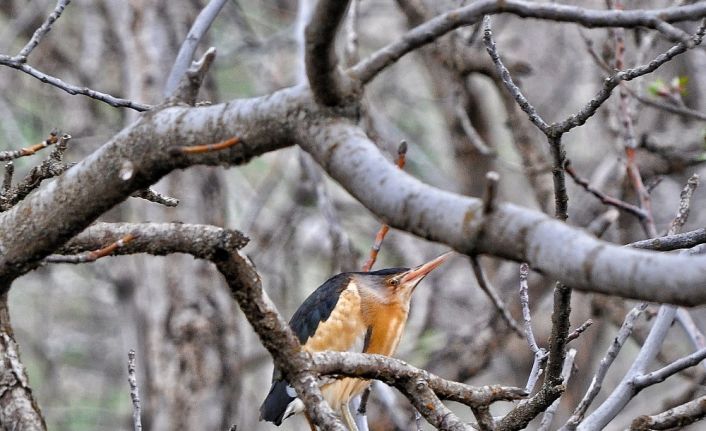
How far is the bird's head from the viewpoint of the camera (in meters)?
4.70

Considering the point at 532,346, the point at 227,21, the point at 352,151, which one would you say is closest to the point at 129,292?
the point at 227,21

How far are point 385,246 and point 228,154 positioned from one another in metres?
6.32

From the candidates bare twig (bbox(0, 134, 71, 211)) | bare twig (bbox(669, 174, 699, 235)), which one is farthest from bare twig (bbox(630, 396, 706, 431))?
bare twig (bbox(0, 134, 71, 211))

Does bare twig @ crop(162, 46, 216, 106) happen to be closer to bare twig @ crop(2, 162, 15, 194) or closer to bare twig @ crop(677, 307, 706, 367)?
bare twig @ crop(2, 162, 15, 194)

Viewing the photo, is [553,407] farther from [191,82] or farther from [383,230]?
[191,82]

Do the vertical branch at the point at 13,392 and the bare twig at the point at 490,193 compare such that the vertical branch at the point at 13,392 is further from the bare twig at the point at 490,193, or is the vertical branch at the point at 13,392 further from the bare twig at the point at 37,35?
the bare twig at the point at 490,193

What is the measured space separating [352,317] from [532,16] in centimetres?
312

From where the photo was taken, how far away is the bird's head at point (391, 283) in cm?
470

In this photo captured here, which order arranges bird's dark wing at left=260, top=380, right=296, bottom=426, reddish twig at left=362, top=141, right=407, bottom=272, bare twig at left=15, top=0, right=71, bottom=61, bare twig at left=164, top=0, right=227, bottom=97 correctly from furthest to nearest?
1. bird's dark wing at left=260, top=380, right=296, bottom=426
2. reddish twig at left=362, top=141, right=407, bottom=272
3. bare twig at left=15, top=0, right=71, bottom=61
4. bare twig at left=164, top=0, right=227, bottom=97

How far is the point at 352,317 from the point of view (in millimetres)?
4613

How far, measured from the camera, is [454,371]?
6426 mm

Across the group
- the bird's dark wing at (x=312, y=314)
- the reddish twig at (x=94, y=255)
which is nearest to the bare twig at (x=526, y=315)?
the reddish twig at (x=94, y=255)

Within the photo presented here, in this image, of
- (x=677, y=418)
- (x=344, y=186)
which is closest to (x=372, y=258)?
(x=677, y=418)

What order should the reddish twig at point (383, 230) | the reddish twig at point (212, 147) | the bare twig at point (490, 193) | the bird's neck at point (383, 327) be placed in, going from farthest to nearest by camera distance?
the bird's neck at point (383, 327)
the reddish twig at point (383, 230)
the reddish twig at point (212, 147)
the bare twig at point (490, 193)
